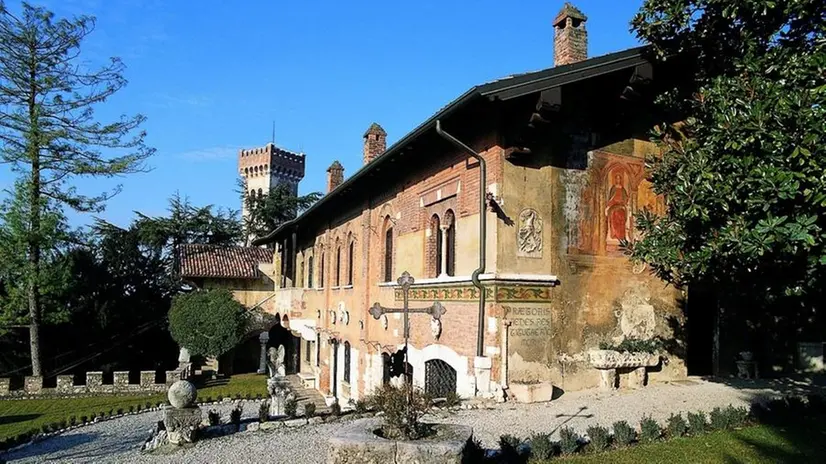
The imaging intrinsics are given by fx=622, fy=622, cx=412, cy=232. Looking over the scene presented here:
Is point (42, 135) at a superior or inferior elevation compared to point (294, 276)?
superior

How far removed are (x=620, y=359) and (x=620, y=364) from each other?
0.09m

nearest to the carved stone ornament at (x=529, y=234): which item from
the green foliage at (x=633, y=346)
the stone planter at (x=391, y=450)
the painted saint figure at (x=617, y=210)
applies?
the painted saint figure at (x=617, y=210)

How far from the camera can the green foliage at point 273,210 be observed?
47688 mm

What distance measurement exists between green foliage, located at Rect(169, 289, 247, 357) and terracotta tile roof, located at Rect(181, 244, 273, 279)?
94.6 inches

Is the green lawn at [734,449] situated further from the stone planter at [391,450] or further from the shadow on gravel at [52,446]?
the shadow on gravel at [52,446]

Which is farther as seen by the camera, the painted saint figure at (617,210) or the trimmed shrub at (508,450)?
the painted saint figure at (617,210)

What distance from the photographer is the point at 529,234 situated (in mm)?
10578

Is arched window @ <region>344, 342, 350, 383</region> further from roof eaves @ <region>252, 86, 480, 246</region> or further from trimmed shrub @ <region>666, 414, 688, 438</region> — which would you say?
trimmed shrub @ <region>666, 414, 688, 438</region>

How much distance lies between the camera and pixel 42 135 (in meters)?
25.9

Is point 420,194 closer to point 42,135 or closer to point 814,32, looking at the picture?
point 814,32

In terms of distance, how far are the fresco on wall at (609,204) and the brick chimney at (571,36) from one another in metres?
2.36

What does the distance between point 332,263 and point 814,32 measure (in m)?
17.2

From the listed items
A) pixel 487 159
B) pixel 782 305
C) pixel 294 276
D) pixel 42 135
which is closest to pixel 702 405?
pixel 782 305

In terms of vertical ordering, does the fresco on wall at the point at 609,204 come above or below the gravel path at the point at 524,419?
above
